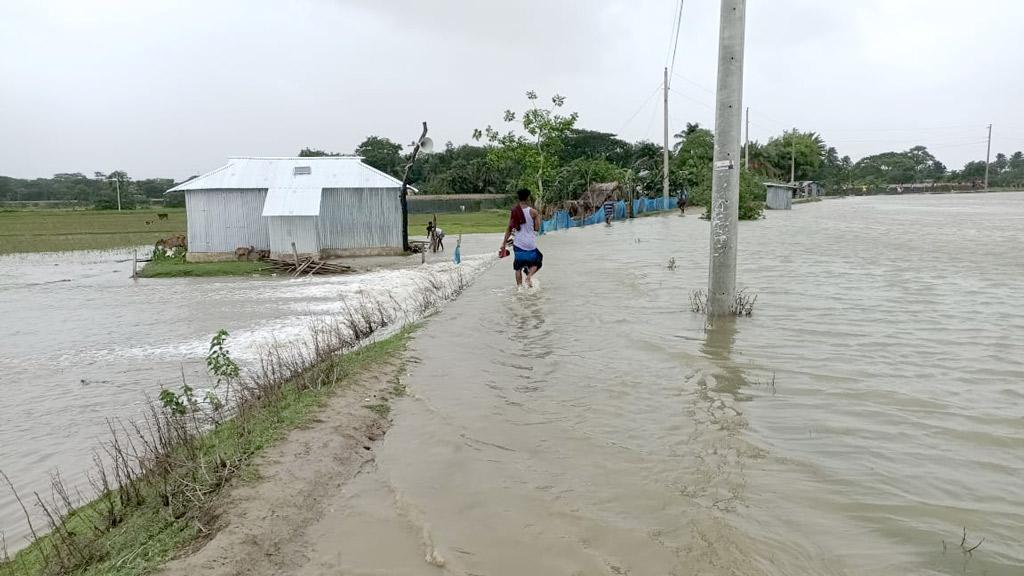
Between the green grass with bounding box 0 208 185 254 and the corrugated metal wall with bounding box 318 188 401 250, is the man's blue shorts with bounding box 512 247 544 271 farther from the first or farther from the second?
the green grass with bounding box 0 208 185 254

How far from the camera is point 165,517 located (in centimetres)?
345

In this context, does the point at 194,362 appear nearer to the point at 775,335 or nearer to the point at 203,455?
the point at 203,455

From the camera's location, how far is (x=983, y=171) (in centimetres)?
10356

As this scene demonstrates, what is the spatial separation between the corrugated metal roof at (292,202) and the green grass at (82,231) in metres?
12.6

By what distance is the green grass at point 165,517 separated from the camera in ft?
10.2

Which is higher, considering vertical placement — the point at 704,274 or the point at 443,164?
the point at 443,164

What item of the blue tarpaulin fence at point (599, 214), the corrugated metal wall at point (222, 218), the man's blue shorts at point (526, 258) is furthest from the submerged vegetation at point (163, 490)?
the blue tarpaulin fence at point (599, 214)

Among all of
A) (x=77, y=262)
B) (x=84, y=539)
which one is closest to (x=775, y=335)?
(x=84, y=539)

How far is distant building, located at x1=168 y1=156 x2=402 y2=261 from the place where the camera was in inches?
1018

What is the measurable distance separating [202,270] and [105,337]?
37.8ft

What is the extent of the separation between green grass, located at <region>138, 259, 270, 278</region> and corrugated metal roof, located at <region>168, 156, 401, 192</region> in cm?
335

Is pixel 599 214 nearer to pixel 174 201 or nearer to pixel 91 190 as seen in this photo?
pixel 174 201

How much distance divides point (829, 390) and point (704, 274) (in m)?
8.33

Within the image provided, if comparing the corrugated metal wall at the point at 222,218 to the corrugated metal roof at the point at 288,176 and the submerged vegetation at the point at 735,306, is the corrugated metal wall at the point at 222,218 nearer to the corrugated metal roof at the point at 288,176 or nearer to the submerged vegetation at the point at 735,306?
the corrugated metal roof at the point at 288,176
